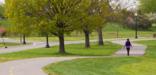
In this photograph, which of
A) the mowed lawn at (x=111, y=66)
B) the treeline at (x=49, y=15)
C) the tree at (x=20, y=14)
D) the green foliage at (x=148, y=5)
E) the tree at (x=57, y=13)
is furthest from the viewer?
the green foliage at (x=148, y=5)

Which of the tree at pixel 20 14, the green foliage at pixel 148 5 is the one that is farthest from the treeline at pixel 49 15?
the green foliage at pixel 148 5

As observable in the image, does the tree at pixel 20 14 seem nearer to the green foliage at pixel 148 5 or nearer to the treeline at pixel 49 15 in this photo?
the treeline at pixel 49 15

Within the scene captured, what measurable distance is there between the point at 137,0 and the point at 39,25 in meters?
37.6

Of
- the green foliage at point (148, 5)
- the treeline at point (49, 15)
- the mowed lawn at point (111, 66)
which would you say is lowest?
the mowed lawn at point (111, 66)

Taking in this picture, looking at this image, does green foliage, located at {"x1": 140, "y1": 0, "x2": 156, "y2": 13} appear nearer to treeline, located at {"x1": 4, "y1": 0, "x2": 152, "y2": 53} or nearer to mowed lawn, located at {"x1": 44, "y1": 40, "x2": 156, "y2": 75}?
treeline, located at {"x1": 4, "y1": 0, "x2": 152, "y2": 53}

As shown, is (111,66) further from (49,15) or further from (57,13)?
(49,15)

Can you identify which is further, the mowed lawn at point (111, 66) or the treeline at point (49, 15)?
the treeline at point (49, 15)

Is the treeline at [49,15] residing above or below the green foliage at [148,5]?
below

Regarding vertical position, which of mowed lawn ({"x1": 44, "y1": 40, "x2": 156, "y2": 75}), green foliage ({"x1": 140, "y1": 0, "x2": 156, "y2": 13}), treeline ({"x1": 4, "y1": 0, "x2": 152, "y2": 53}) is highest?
green foliage ({"x1": 140, "y1": 0, "x2": 156, "y2": 13})

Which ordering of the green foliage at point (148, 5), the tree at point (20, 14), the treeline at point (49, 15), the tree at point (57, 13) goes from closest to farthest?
the tree at point (57, 13) < the treeline at point (49, 15) < the tree at point (20, 14) < the green foliage at point (148, 5)

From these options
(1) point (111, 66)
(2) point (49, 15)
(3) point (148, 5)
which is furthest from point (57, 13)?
(3) point (148, 5)

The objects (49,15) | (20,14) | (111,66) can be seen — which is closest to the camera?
(111,66)

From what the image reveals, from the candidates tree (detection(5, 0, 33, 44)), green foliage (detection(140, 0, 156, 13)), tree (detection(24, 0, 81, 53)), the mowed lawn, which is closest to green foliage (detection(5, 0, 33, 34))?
tree (detection(5, 0, 33, 44))

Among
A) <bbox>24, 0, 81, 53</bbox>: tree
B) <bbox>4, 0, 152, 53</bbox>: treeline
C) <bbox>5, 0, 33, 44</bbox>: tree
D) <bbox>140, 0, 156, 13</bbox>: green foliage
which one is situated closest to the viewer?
<bbox>24, 0, 81, 53</bbox>: tree
